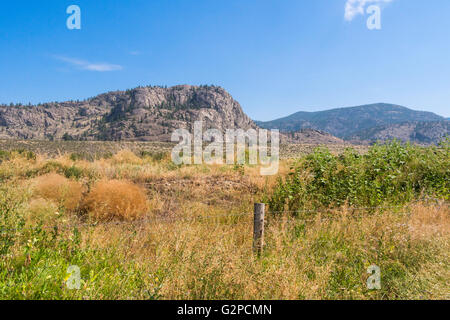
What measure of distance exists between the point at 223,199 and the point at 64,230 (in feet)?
18.3

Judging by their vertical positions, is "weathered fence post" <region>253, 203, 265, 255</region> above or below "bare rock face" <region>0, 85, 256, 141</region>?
below

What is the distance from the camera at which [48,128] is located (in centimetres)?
15325

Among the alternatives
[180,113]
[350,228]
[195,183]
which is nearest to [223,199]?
[195,183]

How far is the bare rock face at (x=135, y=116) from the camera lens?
111m

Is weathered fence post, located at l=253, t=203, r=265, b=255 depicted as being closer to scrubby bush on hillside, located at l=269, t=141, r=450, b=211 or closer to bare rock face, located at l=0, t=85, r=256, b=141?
scrubby bush on hillside, located at l=269, t=141, r=450, b=211

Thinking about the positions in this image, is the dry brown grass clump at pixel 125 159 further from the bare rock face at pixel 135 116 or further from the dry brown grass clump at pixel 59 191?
the bare rock face at pixel 135 116

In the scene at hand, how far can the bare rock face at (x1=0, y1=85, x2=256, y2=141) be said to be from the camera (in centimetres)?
11094

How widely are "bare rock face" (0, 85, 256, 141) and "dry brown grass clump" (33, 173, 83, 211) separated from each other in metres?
90.0

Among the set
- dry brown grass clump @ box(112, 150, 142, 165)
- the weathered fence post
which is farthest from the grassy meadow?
dry brown grass clump @ box(112, 150, 142, 165)

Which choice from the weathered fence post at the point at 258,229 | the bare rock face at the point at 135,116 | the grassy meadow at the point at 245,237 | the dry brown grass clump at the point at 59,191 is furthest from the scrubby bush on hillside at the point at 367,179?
the bare rock face at the point at 135,116

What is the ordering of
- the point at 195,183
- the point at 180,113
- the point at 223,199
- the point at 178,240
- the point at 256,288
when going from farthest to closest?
the point at 180,113 < the point at 195,183 < the point at 223,199 < the point at 178,240 < the point at 256,288

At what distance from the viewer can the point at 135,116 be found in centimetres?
12500

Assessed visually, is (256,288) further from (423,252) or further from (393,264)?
(423,252)

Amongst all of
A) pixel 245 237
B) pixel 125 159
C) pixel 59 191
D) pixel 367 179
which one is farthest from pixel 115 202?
pixel 125 159
